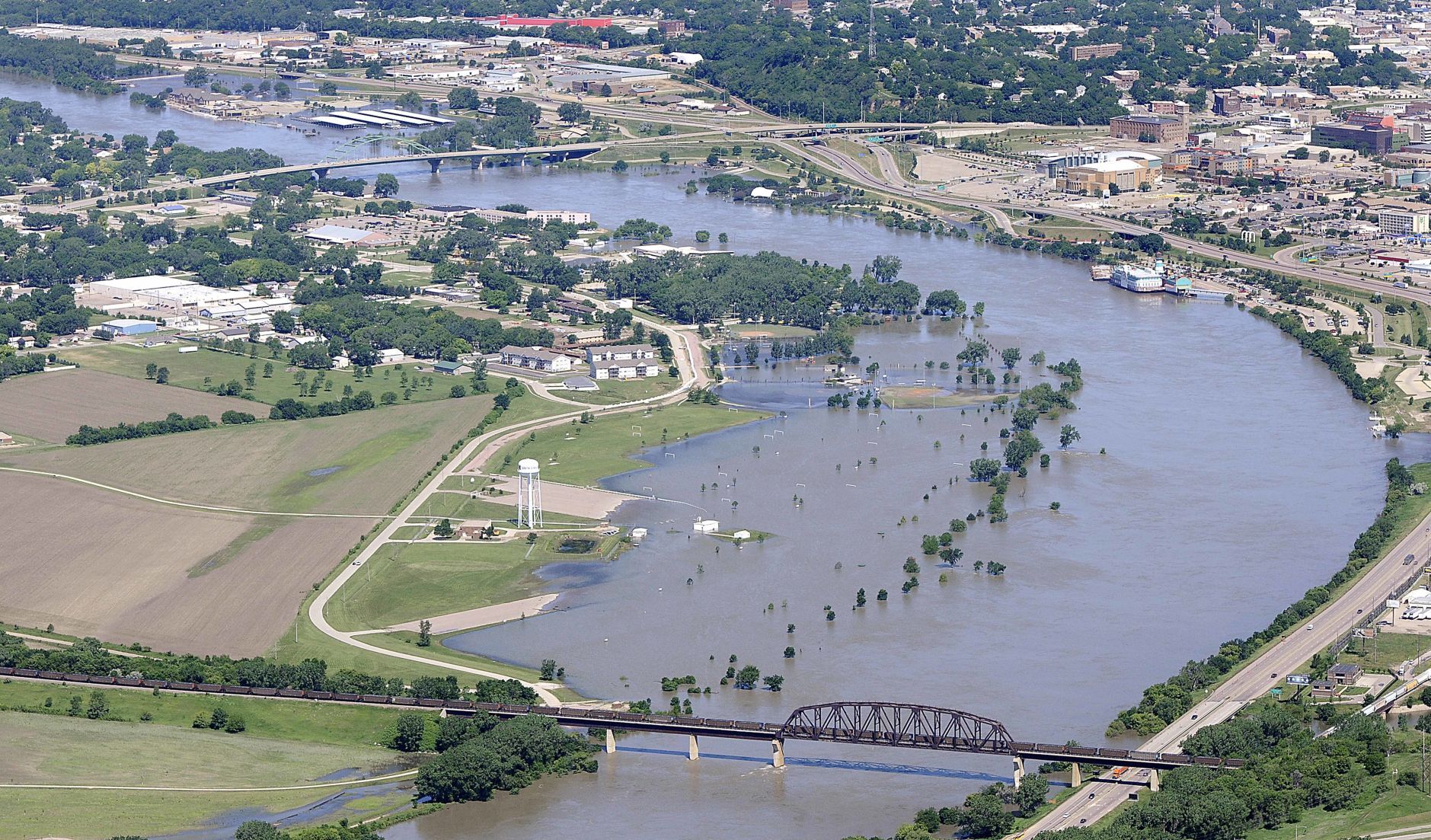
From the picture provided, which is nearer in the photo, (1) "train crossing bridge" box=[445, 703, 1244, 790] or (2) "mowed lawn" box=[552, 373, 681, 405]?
(1) "train crossing bridge" box=[445, 703, 1244, 790]

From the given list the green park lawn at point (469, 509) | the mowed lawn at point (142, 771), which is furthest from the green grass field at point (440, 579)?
the mowed lawn at point (142, 771)

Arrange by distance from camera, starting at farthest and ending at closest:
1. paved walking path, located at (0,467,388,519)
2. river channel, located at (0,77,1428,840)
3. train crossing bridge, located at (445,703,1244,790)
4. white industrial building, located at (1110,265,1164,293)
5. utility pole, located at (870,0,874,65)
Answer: utility pole, located at (870,0,874,65) < white industrial building, located at (1110,265,1164,293) < paved walking path, located at (0,467,388,519) < river channel, located at (0,77,1428,840) < train crossing bridge, located at (445,703,1244,790)

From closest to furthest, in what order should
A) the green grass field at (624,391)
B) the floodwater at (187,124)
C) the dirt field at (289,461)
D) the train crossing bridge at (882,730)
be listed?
the train crossing bridge at (882,730), the dirt field at (289,461), the green grass field at (624,391), the floodwater at (187,124)

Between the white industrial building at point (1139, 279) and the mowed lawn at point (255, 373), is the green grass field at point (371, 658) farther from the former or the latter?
the white industrial building at point (1139, 279)

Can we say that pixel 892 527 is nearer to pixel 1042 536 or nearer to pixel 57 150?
pixel 1042 536

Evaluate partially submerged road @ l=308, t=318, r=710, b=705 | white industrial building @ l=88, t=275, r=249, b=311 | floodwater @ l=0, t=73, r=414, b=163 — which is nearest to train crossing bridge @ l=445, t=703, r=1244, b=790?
partially submerged road @ l=308, t=318, r=710, b=705

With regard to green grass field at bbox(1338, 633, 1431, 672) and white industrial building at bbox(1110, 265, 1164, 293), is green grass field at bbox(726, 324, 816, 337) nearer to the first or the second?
white industrial building at bbox(1110, 265, 1164, 293)
